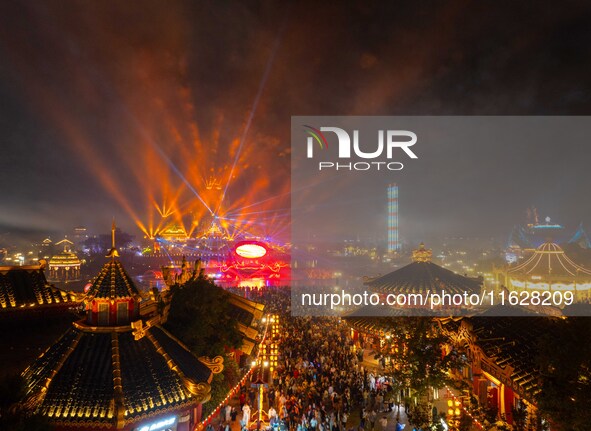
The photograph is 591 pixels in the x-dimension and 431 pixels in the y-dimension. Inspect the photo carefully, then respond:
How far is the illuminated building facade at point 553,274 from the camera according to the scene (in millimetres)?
34438

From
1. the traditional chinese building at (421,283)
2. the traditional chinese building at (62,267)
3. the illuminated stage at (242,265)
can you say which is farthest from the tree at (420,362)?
the traditional chinese building at (62,267)

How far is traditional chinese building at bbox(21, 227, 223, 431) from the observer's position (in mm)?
7758

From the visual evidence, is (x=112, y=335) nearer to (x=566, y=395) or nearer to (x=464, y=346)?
(x=566, y=395)

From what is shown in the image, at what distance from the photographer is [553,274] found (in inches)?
1388

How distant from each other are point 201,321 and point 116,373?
4.20 metres

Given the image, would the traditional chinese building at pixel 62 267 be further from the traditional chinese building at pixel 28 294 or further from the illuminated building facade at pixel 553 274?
the illuminated building facade at pixel 553 274

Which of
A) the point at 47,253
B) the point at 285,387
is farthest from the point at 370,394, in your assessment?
the point at 47,253

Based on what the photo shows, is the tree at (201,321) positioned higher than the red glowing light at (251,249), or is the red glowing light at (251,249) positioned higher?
the red glowing light at (251,249)

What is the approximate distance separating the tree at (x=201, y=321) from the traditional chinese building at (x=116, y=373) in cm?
153

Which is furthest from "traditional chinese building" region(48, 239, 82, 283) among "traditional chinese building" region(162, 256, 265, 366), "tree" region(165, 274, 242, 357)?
"tree" region(165, 274, 242, 357)

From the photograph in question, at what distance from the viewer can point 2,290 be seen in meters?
12.5

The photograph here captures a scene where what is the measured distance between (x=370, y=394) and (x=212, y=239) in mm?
99156

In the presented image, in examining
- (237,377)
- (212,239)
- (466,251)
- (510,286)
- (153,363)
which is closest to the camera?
(153,363)

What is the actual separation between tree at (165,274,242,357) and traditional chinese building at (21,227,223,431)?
1528 mm
